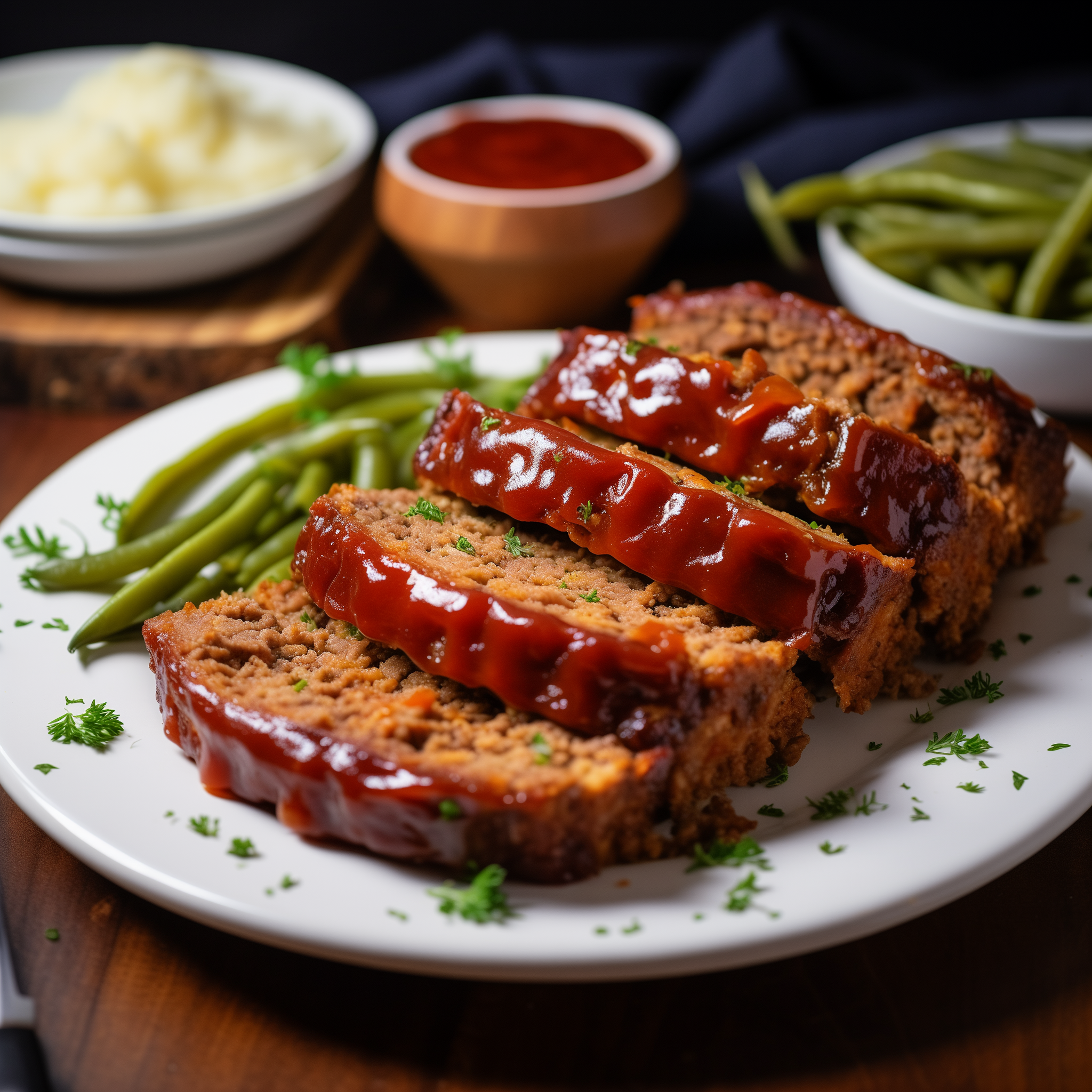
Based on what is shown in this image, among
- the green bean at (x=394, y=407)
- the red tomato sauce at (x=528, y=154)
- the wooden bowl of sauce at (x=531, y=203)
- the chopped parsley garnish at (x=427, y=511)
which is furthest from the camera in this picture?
the red tomato sauce at (x=528, y=154)

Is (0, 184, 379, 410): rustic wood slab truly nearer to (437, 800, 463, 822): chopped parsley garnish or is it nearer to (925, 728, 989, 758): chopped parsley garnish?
(437, 800, 463, 822): chopped parsley garnish

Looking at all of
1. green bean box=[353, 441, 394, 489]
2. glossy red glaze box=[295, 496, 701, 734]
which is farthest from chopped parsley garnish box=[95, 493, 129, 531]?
glossy red glaze box=[295, 496, 701, 734]

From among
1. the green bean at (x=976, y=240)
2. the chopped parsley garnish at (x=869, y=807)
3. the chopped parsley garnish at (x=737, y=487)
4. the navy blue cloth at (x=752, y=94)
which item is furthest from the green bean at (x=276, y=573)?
the navy blue cloth at (x=752, y=94)

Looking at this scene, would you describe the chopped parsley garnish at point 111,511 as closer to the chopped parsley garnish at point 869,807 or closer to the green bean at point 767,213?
the chopped parsley garnish at point 869,807

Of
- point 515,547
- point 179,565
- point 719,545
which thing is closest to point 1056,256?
point 719,545

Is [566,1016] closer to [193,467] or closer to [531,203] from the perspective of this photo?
[193,467]

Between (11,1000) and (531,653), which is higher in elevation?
(531,653)
